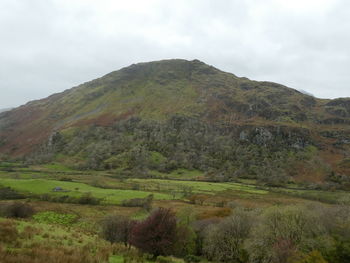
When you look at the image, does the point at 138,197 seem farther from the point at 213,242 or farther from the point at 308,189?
the point at 308,189

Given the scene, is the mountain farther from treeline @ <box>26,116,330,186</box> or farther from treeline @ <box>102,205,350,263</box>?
treeline @ <box>102,205,350,263</box>

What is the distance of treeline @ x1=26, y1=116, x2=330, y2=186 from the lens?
486 feet

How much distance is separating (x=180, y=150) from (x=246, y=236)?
127334 mm

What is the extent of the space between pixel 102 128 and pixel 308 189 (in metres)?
134

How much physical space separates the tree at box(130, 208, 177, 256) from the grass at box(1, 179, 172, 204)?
170 feet

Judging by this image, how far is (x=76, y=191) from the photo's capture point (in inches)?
3337

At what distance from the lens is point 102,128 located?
19412cm

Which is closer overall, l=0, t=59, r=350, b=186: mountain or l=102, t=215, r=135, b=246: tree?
l=102, t=215, r=135, b=246: tree

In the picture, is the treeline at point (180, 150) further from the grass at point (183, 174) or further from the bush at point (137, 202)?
the bush at point (137, 202)

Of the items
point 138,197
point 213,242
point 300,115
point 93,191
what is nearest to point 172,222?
point 213,242

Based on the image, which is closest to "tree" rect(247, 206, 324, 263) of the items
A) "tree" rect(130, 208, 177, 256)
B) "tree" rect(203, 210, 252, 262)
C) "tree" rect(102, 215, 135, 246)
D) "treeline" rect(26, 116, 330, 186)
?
"tree" rect(203, 210, 252, 262)

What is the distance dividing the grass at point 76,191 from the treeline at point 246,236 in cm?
3404

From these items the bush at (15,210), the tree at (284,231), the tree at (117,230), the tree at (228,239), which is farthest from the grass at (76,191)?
the tree at (284,231)

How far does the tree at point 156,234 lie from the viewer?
26688 millimetres
